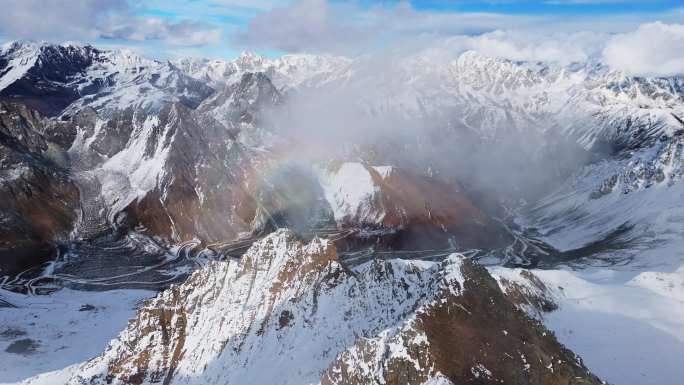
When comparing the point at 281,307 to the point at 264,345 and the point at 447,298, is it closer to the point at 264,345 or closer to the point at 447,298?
the point at 264,345

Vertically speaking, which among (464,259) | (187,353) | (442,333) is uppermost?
(464,259)

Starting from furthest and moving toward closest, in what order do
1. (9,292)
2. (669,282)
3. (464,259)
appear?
(9,292) → (669,282) → (464,259)

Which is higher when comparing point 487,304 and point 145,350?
point 487,304

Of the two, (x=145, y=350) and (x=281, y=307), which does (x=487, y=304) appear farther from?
(x=145, y=350)

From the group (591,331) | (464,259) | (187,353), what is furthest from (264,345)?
(591,331)

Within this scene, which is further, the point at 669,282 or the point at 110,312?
the point at 110,312

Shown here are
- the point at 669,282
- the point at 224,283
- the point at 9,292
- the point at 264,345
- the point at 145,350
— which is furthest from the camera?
the point at 9,292

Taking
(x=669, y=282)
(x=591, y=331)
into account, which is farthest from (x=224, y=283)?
(x=669, y=282)
